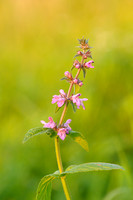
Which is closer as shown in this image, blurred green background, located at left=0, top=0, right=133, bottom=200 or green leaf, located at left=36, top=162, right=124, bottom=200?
green leaf, located at left=36, top=162, right=124, bottom=200

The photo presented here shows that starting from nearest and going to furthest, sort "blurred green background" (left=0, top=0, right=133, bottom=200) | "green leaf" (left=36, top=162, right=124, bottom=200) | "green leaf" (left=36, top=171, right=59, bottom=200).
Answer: "green leaf" (left=36, top=162, right=124, bottom=200) < "green leaf" (left=36, top=171, right=59, bottom=200) < "blurred green background" (left=0, top=0, right=133, bottom=200)

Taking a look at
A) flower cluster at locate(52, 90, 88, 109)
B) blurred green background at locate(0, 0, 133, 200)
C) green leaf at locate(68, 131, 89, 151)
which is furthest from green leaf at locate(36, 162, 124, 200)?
blurred green background at locate(0, 0, 133, 200)

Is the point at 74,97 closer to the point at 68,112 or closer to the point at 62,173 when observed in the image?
the point at 62,173

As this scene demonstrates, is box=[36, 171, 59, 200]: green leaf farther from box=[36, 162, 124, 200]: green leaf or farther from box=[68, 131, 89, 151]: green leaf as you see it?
box=[68, 131, 89, 151]: green leaf

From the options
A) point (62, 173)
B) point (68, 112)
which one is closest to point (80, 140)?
point (62, 173)

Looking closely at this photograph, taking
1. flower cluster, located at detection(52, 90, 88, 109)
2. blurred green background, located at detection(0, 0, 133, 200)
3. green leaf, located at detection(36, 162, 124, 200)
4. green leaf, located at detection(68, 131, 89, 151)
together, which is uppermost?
blurred green background, located at detection(0, 0, 133, 200)

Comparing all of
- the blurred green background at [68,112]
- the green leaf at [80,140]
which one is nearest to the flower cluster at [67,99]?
the green leaf at [80,140]

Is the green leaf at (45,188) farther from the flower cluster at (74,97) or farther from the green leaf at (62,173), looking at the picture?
the flower cluster at (74,97)

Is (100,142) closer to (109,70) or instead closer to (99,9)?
(109,70)

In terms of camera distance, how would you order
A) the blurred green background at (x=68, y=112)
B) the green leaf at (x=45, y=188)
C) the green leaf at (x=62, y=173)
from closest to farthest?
the green leaf at (x=62, y=173) < the green leaf at (x=45, y=188) < the blurred green background at (x=68, y=112)
